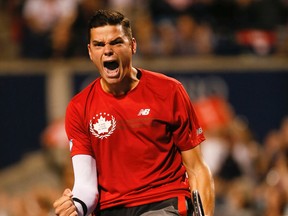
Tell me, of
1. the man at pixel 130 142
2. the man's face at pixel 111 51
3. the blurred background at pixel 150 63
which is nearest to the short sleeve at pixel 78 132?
the man at pixel 130 142

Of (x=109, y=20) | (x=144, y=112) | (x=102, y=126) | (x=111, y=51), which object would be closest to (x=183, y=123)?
(x=144, y=112)

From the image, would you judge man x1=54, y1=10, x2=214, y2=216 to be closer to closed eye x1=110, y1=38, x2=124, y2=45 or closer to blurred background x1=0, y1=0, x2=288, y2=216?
closed eye x1=110, y1=38, x2=124, y2=45

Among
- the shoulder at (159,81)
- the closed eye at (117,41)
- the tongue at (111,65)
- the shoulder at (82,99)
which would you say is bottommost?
the shoulder at (82,99)

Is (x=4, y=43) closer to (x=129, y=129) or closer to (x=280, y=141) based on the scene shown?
(x=280, y=141)

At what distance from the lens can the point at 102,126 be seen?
17.7 ft

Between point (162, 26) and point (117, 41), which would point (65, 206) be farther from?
point (162, 26)

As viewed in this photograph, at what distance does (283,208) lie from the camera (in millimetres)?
8578

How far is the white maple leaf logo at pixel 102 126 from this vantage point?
540 centimetres

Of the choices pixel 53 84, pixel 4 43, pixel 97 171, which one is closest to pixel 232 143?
pixel 53 84

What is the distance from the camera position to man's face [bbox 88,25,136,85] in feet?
17.4

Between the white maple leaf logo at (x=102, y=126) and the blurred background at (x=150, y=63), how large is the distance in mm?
7470

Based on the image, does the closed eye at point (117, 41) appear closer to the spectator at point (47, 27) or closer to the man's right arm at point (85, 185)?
the man's right arm at point (85, 185)

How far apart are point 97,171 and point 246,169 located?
5.97 meters

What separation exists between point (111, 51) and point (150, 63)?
8.37 m
